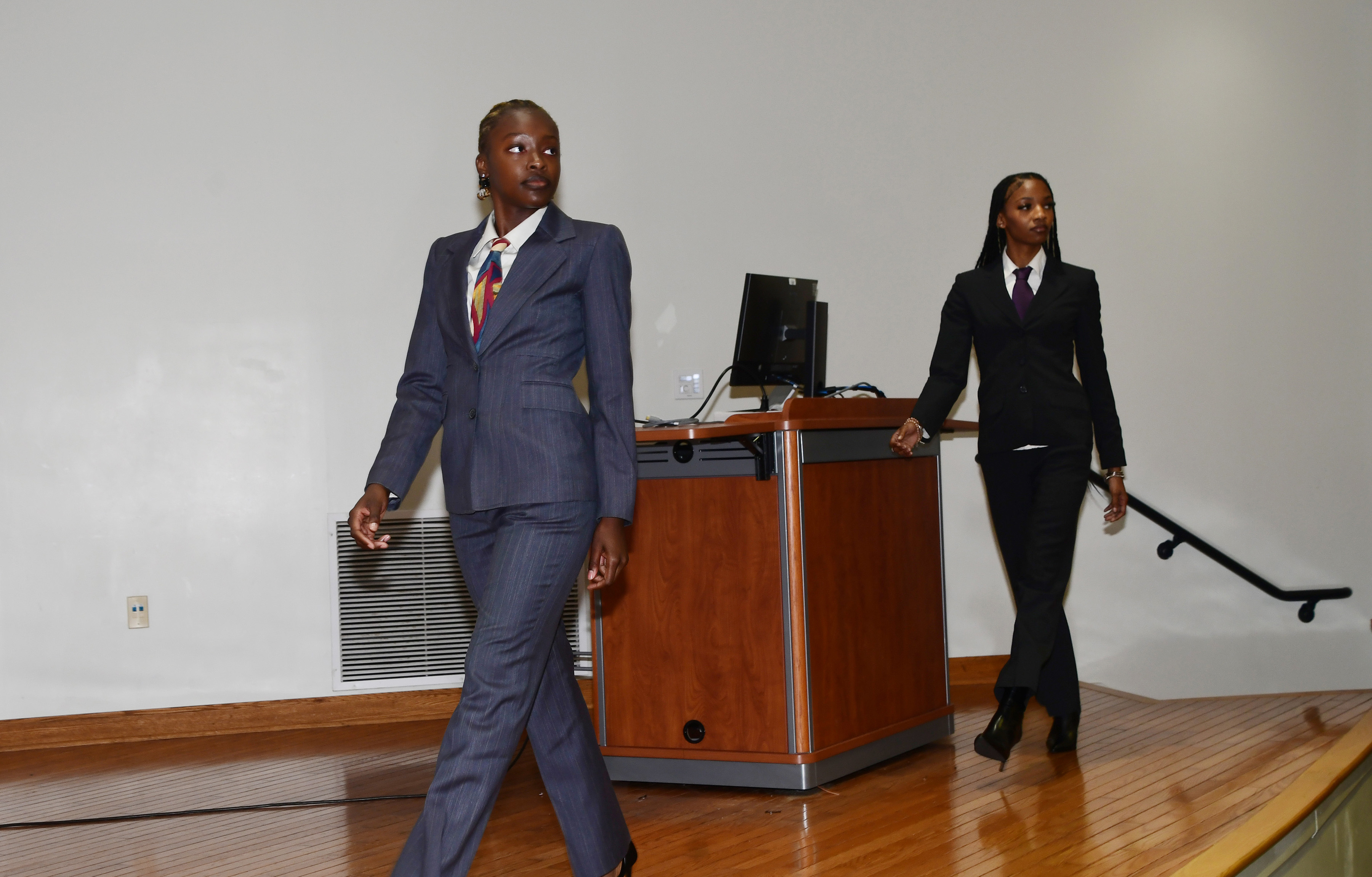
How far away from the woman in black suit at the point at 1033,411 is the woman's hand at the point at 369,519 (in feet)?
5.13

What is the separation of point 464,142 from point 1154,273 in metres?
2.78

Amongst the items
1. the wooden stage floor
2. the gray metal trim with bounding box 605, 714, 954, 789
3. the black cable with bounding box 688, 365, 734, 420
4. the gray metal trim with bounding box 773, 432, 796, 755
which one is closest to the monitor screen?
the black cable with bounding box 688, 365, 734, 420

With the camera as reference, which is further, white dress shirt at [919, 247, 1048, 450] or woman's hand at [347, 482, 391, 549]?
white dress shirt at [919, 247, 1048, 450]

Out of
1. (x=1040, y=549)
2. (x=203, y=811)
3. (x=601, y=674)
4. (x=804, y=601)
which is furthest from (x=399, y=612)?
(x=1040, y=549)

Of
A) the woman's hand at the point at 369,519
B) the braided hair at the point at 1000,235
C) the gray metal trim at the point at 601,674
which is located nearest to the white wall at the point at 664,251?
the braided hair at the point at 1000,235

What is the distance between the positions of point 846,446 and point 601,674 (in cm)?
92

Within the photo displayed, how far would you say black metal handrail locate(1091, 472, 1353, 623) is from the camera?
4.34 meters

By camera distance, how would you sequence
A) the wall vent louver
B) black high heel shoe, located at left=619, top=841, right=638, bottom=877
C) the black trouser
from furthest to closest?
the wall vent louver
the black trouser
black high heel shoe, located at left=619, top=841, right=638, bottom=877

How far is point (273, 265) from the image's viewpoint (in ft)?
13.3

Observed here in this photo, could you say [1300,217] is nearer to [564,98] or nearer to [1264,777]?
[1264,777]

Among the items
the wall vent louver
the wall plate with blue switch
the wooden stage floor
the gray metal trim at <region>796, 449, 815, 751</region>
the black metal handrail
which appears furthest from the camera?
the black metal handrail

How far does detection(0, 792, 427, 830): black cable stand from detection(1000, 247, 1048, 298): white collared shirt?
212cm

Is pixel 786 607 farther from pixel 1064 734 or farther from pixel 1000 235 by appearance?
pixel 1000 235

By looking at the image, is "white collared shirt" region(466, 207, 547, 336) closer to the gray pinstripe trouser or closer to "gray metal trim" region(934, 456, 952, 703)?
the gray pinstripe trouser
